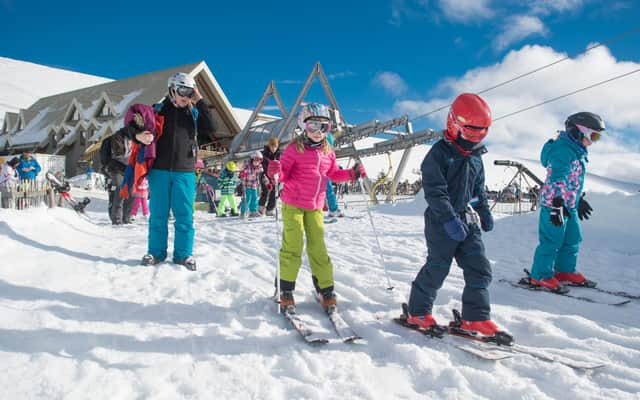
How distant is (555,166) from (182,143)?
392cm

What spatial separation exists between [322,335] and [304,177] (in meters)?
1.28

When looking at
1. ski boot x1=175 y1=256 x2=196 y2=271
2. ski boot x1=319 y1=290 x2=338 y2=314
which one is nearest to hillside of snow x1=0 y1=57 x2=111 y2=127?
ski boot x1=175 y1=256 x2=196 y2=271

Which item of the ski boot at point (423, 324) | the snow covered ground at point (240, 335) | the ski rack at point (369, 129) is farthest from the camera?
the ski rack at point (369, 129)

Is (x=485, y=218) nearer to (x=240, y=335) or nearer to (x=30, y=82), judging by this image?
(x=240, y=335)

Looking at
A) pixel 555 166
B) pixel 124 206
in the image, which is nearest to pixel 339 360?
pixel 555 166

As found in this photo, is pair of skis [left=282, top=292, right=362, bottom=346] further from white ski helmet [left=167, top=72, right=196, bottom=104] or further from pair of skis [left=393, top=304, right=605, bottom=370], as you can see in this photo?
white ski helmet [left=167, top=72, right=196, bottom=104]

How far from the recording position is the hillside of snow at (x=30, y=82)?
51.3 m

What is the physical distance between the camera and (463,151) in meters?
2.58

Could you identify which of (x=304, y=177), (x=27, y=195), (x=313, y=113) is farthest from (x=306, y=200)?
(x=27, y=195)

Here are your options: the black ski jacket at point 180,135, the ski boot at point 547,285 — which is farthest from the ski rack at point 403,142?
the black ski jacket at point 180,135

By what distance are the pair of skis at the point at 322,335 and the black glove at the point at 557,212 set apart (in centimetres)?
237

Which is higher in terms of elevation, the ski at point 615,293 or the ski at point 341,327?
the ski at point 615,293

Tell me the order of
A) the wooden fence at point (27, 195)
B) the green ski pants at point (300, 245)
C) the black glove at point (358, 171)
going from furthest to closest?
1. the wooden fence at point (27, 195)
2. the black glove at point (358, 171)
3. the green ski pants at point (300, 245)

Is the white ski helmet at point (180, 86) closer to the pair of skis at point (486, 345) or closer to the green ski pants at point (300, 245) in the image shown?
the green ski pants at point (300, 245)
